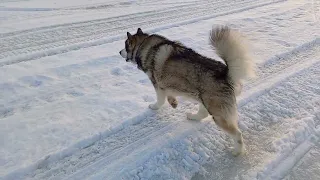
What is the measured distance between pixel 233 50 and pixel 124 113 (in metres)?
1.63

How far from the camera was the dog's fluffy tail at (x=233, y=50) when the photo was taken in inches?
104

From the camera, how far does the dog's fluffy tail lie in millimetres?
2648

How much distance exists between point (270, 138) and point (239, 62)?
1.14 metres

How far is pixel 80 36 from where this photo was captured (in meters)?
6.33

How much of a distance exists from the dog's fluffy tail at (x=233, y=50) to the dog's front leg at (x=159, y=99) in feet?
3.77

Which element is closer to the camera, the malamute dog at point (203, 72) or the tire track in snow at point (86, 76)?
the malamute dog at point (203, 72)

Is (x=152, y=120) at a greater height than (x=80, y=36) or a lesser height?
lesser

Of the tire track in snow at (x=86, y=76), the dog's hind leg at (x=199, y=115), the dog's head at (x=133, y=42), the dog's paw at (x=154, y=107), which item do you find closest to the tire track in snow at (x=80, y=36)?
the tire track in snow at (x=86, y=76)

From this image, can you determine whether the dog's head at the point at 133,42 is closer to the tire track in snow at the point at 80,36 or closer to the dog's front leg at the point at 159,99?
the dog's front leg at the point at 159,99

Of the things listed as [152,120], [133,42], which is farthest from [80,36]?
[152,120]

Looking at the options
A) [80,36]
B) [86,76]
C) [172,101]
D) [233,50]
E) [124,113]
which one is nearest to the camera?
[233,50]

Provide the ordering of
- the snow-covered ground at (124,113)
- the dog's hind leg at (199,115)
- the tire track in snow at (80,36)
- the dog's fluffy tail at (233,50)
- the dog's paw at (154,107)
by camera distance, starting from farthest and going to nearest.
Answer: the tire track in snow at (80,36), the dog's paw at (154,107), the dog's hind leg at (199,115), the snow-covered ground at (124,113), the dog's fluffy tail at (233,50)

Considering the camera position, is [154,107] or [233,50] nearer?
[233,50]

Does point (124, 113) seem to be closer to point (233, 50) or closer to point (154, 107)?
point (154, 107)
